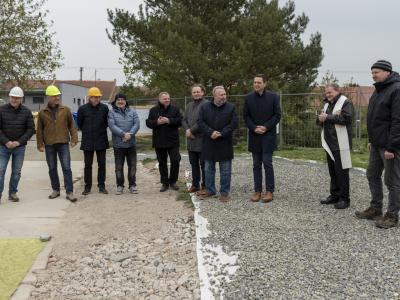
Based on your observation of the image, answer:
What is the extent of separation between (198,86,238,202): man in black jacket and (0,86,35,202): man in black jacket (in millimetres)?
2847

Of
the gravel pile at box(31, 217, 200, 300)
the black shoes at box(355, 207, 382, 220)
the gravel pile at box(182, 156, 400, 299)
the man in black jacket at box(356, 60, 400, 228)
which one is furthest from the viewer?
the black shoes at box(355, 207, 382, 220)

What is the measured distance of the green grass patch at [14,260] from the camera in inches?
174

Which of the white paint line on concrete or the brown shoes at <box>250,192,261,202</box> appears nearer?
the white paint line on concrete

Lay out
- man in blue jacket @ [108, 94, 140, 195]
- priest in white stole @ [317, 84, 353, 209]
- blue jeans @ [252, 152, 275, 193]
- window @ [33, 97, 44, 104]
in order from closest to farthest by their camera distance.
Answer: priest in white stole @ [317, 84, 353, 209]
blue jeans @ [252, 152, 275, 193]
man in blue jacket @ [108, 94, 140, 195]
window @ [33, 97, 44, 104]

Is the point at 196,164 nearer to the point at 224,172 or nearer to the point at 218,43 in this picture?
the point at 224,172

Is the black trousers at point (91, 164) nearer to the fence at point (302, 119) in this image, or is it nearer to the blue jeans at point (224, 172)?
the blue jeans at point (224, 172)

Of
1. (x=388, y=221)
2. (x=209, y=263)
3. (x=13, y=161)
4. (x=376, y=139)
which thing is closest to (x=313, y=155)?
(x=376, y=139)

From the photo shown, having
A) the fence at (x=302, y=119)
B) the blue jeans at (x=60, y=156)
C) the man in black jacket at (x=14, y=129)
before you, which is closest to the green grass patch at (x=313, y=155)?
the fence at (x=302, y=119)

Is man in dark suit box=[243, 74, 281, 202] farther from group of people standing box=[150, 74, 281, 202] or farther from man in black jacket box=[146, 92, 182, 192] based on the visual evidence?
man in black jacket box=[146, 92, 182, 192]

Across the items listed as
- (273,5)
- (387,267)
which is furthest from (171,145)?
(273,5)

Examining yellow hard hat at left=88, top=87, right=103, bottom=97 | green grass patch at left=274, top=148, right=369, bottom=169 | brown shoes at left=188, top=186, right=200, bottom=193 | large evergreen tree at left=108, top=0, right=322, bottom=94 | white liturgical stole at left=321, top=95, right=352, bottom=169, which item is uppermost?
large evergreen tree at left=108, top=0, right=322, bottom=94

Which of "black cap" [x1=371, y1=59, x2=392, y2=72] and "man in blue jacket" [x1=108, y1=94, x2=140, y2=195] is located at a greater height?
"black cap" [x1=371, y1=59, x2=392, y2=72]

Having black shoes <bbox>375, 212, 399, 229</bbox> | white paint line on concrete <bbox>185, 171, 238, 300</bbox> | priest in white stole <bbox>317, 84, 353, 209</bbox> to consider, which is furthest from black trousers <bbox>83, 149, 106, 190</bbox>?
black shoes <bbox>375, 212, 399, 229</bbox>

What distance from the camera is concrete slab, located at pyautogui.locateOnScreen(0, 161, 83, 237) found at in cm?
618
